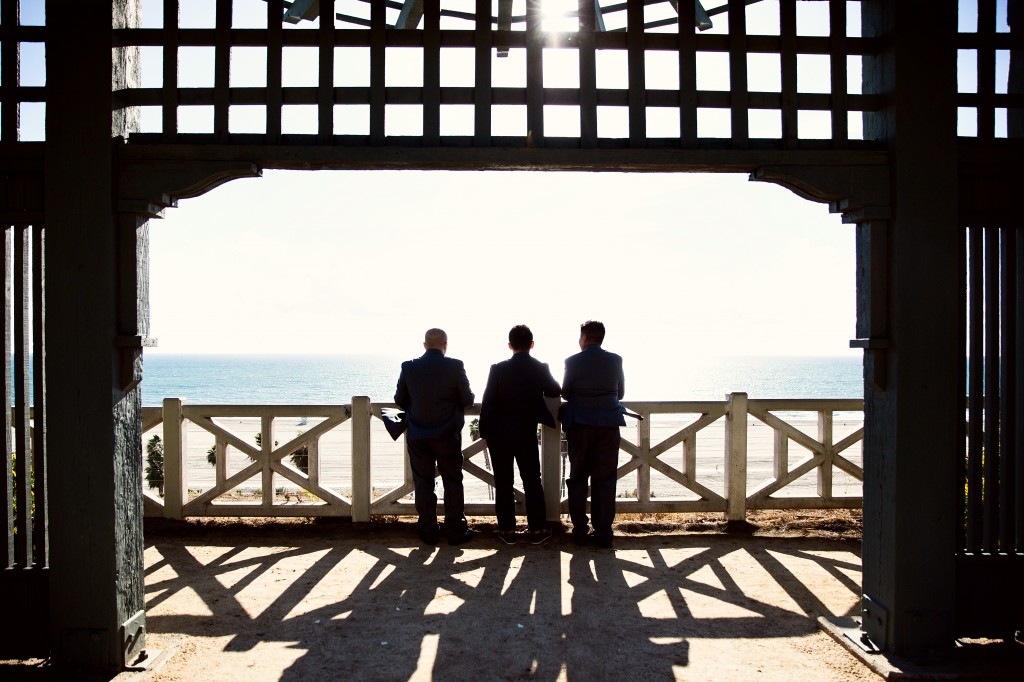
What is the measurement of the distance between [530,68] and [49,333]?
2969 millimetres

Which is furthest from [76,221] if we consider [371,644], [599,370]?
[599,370]

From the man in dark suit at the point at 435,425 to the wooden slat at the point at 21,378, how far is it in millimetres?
2850

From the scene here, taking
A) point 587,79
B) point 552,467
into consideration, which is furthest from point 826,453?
point 587,79

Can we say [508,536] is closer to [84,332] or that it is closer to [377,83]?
[84,332]

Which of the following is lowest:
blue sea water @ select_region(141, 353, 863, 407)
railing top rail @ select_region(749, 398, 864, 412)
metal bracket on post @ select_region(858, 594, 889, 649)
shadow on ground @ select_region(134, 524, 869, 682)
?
blue sea water @ select_region(141, 353, 863, 407)

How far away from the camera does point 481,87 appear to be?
4.20 metres

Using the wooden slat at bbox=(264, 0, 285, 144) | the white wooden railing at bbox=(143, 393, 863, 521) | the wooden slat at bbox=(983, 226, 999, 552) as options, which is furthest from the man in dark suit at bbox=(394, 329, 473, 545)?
the wooden slat at bbox=(983, 226, 999, 552)

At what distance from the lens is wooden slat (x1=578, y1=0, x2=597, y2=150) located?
4.21 meters

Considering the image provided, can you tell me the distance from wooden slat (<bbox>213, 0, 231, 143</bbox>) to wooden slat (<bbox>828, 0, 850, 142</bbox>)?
346cm

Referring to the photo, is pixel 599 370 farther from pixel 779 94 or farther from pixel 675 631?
pixel 779 94

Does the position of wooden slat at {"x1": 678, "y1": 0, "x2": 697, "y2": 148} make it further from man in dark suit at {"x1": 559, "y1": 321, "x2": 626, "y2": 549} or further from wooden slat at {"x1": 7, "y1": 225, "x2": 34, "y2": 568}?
wooden slat at {"x1": 7, "y1": 225, "x2": 34, "y2": 568}

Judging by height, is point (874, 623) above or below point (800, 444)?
below

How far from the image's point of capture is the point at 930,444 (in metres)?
4.21

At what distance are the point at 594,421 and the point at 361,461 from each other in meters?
2.36
